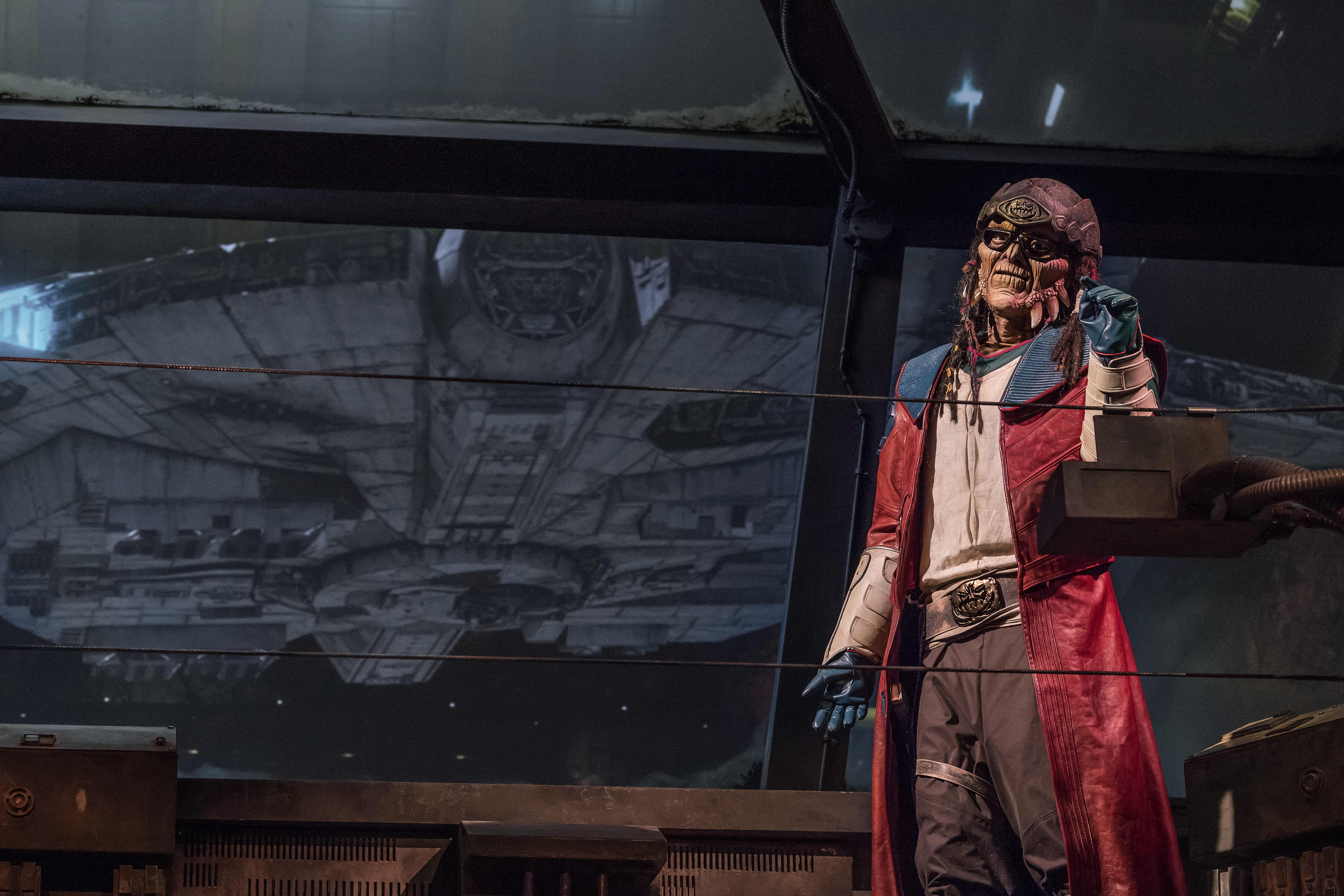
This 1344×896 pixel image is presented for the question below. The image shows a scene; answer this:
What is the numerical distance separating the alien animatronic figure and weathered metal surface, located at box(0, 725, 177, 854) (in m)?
1.34

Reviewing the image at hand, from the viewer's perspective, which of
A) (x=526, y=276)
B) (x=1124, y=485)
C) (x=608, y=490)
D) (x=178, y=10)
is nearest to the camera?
(x=1124, y=485)

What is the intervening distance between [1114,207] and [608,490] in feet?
13.5

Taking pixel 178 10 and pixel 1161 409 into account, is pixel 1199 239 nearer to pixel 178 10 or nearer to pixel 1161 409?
pixel 1161 409

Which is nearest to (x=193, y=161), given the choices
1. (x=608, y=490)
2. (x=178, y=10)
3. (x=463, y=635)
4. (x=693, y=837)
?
(x=178, y=10)

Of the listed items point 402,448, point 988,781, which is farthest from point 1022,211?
point 402,448

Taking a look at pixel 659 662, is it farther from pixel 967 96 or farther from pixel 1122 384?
pixel 967 96

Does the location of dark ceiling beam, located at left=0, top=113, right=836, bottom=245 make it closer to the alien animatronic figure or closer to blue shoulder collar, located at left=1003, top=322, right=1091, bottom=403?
the alien animatronic figure

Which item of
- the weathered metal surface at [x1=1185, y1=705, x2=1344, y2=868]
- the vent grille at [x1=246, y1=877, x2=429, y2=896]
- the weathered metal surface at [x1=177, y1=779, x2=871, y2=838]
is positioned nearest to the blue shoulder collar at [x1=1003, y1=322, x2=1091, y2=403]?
the weathered metal surface at [x1=1185, y1=705, x2=1344, y2=868]

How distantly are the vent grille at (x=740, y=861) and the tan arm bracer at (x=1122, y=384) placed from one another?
41.7 inches

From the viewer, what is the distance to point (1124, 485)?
236cm

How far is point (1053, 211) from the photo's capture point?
2.90 meters

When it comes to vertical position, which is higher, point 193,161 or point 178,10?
point 178,10

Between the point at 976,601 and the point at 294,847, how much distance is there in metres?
1.48

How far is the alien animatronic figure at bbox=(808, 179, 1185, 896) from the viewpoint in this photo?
2.51m
